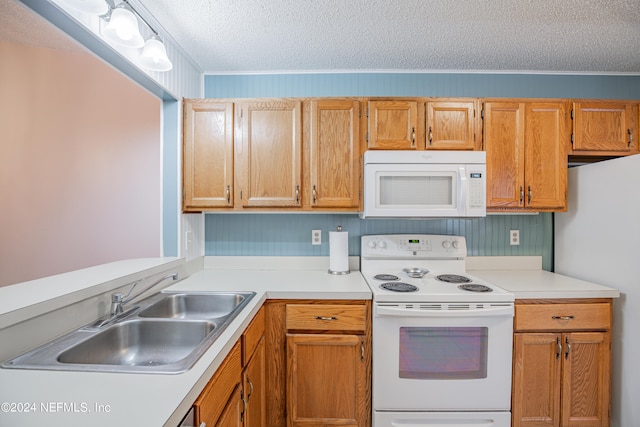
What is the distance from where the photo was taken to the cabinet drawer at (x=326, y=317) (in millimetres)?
1682

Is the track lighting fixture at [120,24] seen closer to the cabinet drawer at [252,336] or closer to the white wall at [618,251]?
the cabinet drawer at [252,336]

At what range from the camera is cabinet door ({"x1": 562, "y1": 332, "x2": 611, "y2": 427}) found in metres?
1.70

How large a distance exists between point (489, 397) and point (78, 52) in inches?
146

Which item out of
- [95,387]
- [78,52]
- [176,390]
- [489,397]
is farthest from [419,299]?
[78,52]

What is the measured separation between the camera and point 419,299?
1.62m

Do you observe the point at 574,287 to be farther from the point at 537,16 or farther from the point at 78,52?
the point at 78,52

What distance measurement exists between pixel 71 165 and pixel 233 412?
2.41 metres

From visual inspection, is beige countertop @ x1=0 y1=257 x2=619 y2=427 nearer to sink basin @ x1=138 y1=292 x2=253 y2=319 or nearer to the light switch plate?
sink basin @ x1=138 y1=292 x2=253 y2=319

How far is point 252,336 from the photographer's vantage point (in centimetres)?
142

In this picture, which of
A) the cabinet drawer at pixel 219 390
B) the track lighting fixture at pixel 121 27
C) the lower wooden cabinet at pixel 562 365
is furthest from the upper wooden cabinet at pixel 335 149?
the lower wooden cabinet at pixel 562 365

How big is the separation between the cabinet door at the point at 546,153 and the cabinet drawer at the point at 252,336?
1855 millimetres

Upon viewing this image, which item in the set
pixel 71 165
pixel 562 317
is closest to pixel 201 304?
pixel 71 165

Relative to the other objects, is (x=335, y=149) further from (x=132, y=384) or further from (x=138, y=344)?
(x=132, y=384)

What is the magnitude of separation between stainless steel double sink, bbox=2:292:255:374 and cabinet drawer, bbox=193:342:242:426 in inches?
3.7
